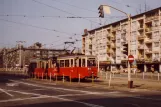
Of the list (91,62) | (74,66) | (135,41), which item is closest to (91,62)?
(91,62)

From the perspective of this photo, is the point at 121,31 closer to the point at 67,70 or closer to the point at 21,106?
the point at 67,70

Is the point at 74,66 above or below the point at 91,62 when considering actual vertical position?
below

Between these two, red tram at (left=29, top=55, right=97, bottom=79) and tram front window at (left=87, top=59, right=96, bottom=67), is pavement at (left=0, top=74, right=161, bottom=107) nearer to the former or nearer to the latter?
red tram at (left=29, top=55, right=97, bottom=79)

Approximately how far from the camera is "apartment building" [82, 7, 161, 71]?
67.6 metres

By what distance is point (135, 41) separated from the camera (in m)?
75.8

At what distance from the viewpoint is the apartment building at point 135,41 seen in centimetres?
6762

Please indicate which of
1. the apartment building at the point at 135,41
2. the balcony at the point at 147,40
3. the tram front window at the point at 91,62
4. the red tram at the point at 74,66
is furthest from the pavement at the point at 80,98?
the balcony at the point at 147,40

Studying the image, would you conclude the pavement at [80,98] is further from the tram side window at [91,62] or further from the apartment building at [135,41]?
the apartment building at [135,41]

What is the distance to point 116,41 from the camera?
283ft

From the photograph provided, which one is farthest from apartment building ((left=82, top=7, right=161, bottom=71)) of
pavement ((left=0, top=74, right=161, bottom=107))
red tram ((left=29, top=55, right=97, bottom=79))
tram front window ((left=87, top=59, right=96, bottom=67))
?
pavement ((left=0, top=74, right=161, bottom=107))

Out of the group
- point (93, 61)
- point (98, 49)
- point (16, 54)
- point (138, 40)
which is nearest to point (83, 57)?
point (93, 61)

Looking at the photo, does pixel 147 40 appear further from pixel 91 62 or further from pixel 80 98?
pixel 80 98

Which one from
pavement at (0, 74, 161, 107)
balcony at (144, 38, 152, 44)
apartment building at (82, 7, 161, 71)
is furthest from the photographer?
balcony at (144, 38, 152, 44)

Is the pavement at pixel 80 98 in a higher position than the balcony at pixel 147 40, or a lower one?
lower
